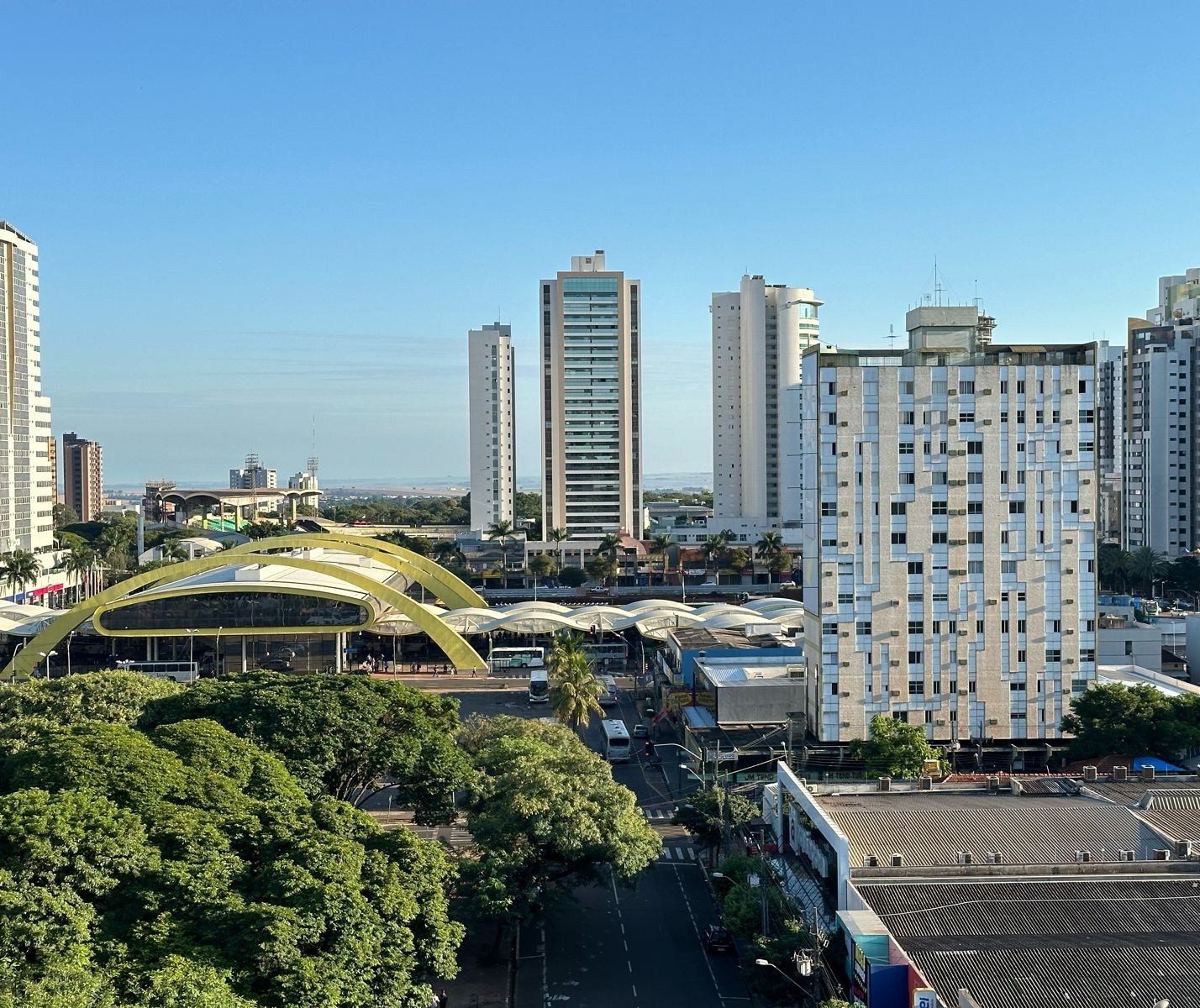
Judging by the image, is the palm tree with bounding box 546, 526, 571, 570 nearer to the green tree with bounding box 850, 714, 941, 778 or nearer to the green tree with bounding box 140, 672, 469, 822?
the green tree with bounding box 850, 714, 941, 778

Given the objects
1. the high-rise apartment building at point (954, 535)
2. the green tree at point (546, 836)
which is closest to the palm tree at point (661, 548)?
the high-rise apartment building at point (954, 535)

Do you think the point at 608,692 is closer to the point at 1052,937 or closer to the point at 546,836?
the point at 546,836

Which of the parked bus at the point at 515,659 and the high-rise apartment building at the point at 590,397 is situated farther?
the high-rise apartment building at the point at 590,397

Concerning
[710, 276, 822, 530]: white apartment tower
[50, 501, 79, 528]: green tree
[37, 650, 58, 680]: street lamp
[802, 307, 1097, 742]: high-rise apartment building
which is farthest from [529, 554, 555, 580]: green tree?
[50, 501, 79, 528]: green tree

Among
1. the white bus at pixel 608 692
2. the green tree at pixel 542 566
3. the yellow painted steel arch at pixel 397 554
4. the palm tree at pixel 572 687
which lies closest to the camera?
the palm tree at pixel 572 687

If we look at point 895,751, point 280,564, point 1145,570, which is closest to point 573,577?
point 280,564

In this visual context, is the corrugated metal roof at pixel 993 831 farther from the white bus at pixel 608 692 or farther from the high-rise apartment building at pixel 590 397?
the high-rise apartment building at pixel 590 397
